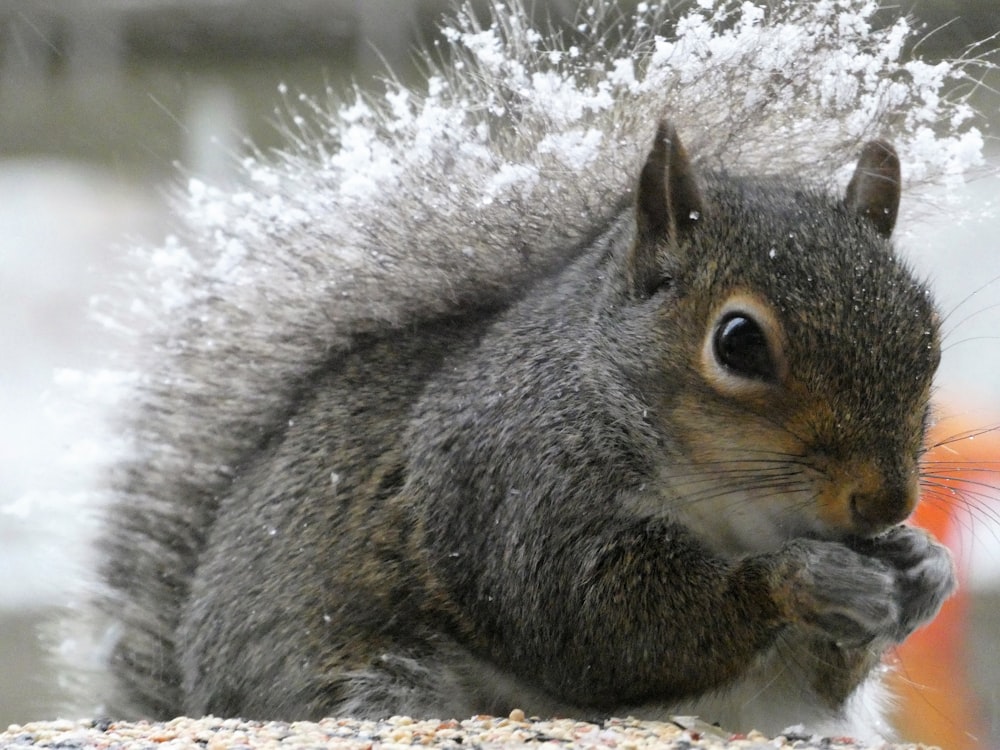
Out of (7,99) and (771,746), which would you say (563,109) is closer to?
(771,746)

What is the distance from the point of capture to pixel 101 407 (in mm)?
1721

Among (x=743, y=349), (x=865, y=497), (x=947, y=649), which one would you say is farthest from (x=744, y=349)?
(x=947, y=649)

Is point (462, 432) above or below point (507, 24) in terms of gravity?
below

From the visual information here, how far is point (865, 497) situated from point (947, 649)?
1212mm

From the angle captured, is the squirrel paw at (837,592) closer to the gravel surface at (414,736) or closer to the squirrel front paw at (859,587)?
the squirrel front paw at (859,587)

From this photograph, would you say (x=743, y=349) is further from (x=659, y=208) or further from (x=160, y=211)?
(x=160, y=211)

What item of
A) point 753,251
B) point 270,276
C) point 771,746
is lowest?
point 771,746

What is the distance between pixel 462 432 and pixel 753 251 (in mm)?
350

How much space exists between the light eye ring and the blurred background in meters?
0.29

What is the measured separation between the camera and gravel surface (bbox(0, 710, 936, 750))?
1050mm

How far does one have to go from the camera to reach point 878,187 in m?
1.24

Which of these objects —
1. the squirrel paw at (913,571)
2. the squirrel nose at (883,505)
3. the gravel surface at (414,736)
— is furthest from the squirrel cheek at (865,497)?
the gravel surface at (414,736)

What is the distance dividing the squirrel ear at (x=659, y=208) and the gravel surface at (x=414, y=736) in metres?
0.41

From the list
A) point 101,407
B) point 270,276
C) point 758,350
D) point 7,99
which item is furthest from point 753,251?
point 7,99
